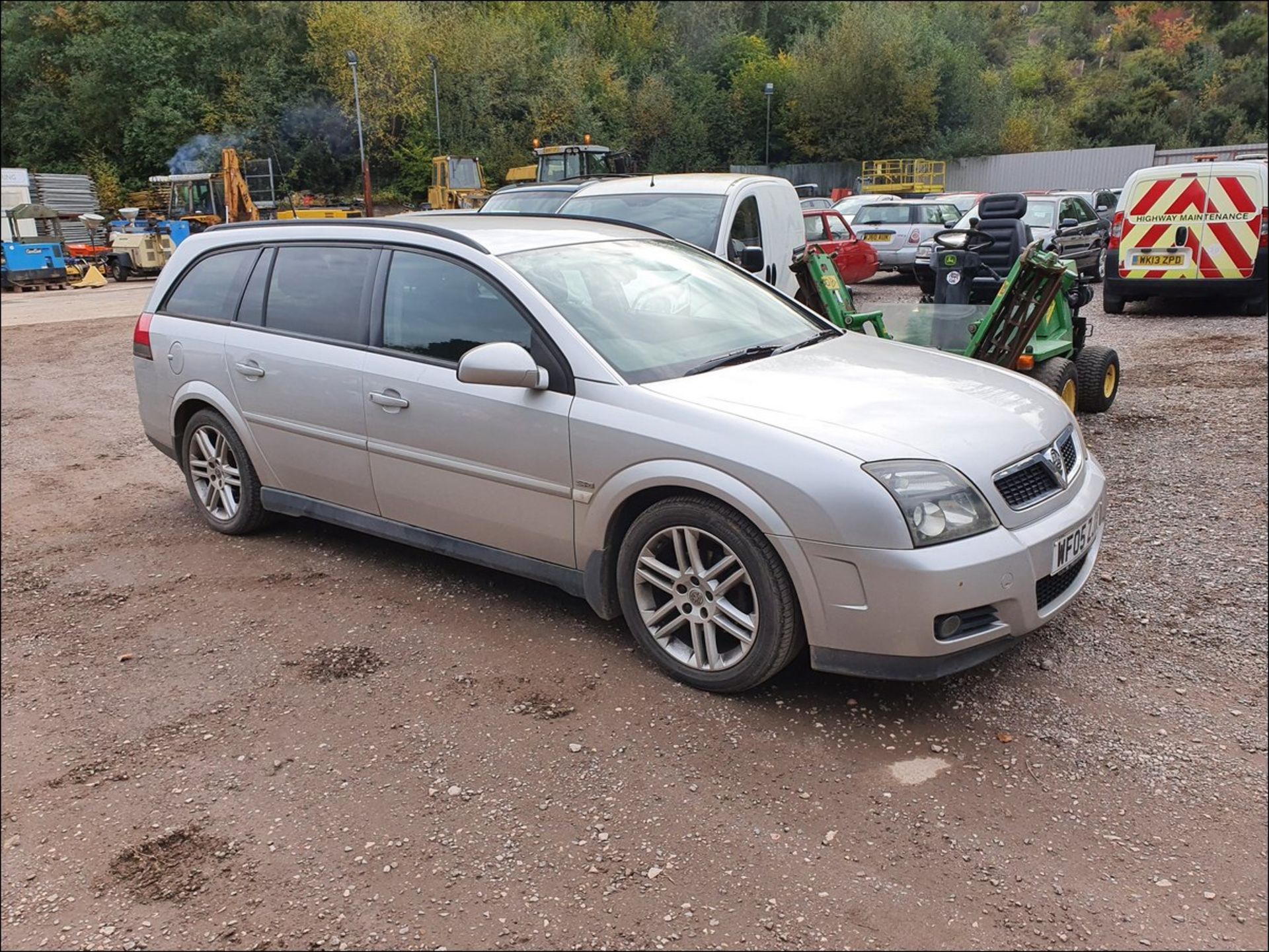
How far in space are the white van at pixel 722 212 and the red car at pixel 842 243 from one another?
5848 mm

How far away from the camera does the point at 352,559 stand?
5.06 m

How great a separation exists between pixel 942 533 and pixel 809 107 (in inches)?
1887

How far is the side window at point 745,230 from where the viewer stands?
8.59 metres

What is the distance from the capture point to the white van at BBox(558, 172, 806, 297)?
8594 mm

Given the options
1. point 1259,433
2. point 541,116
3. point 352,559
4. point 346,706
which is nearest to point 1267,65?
point 346,706

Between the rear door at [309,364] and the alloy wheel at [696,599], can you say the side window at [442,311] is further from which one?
the alloy wheel at [696,599]

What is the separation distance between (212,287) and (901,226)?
14.6 metres

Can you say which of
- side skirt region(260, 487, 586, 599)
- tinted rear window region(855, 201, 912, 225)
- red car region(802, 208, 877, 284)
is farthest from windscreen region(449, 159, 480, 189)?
side skirt region(260, 487, 586, 599)

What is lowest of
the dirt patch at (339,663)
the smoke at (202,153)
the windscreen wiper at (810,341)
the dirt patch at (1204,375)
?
the dirt patch at (1204,375)

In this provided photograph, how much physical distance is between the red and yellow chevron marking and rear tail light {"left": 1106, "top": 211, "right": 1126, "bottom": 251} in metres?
0.08

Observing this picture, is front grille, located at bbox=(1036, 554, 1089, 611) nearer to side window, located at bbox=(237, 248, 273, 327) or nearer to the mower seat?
side window, located at bbox=(237, 248, 273, 327)

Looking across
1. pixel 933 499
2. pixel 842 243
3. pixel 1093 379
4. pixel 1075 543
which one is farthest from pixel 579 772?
pixel 842 243

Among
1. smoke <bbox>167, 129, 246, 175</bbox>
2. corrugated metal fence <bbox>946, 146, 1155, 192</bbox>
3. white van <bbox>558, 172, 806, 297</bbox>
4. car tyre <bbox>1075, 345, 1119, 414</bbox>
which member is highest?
smoke <bbox>167, 129, 246, 175</bbox>

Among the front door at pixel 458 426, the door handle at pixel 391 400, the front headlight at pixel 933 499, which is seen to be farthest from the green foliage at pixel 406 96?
the front headlight at pixel 933 499
